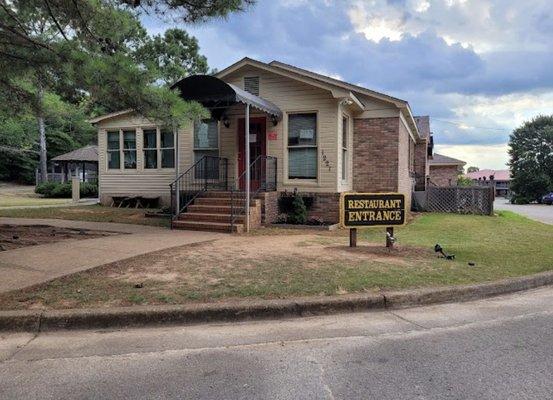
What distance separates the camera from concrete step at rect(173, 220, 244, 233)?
11.3 meters

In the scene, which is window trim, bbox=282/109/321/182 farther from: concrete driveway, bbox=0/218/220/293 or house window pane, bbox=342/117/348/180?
concrete driveway, bbox=0/218/220/293

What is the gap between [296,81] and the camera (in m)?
13.8

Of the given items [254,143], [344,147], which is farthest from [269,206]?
[344,147]

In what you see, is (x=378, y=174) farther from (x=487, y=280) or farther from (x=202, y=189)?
(x=487, y=280)

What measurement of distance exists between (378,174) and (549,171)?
57151 mm

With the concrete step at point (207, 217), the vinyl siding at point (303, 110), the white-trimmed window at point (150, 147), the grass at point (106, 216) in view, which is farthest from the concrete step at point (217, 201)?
the white-trimmed window at point (150, 147)

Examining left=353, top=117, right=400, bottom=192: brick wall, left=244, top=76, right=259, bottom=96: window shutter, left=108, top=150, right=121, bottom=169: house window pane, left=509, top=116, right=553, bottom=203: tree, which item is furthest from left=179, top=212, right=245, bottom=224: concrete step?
left=509, top=116, right=553, bottom=203: tree

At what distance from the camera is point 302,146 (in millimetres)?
13984

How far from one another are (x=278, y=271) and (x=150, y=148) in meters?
12.5

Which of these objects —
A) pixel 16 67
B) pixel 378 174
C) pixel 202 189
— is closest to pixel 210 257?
pixel 16 67

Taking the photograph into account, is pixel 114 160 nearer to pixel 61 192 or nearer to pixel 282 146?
pixel 282 146

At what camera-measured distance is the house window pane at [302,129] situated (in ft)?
45.7

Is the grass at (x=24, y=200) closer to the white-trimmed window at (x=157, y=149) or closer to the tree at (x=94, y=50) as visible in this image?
the white-trimmed window at (x=157, y=149)

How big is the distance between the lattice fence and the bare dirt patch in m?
15.1
